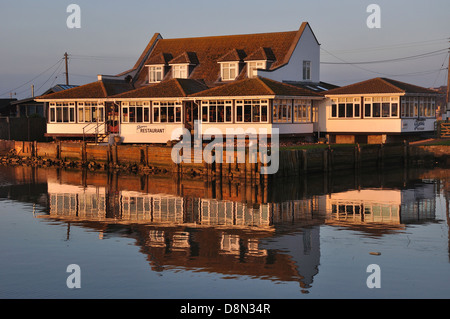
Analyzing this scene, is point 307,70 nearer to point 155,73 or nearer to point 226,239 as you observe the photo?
point 155,73

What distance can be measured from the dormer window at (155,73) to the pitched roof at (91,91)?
338 cm

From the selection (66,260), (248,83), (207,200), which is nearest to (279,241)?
(66,260)

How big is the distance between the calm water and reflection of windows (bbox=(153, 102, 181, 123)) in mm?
14176

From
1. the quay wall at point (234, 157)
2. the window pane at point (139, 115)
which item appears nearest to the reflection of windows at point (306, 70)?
the quay wall at point (234, 157)

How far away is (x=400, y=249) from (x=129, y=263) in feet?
32.0

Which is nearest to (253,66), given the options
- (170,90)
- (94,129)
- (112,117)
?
(170,90)

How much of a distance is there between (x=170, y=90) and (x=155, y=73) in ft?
33.1

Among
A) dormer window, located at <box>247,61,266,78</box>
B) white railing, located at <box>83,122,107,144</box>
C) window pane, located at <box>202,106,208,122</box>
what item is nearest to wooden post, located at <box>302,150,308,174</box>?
window pane, located at <box>202,106,208,122</box>

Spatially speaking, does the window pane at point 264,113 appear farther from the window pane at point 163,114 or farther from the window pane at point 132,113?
the window pane at point 132,113

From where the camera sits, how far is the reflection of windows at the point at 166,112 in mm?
59094

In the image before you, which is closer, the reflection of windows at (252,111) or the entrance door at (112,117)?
the reflection of windows at (252,111)

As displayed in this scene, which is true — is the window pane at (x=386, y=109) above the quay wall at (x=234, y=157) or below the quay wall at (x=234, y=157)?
above

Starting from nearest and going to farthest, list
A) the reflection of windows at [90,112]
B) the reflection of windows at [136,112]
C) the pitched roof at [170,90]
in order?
the pitched roof at [170,90] < the reflection of windows at [136,112] < the reflection of windows at [90,112]

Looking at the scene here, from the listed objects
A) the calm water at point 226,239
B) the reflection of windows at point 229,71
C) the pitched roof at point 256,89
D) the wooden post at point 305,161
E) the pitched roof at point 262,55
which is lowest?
the calm water at point 226,239
